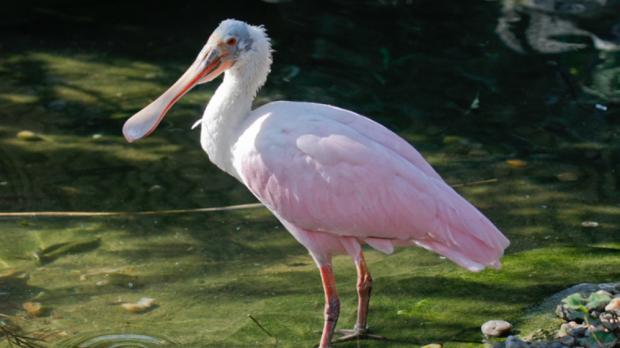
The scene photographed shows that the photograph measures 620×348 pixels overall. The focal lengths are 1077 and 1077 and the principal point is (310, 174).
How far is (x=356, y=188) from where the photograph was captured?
4332 mm

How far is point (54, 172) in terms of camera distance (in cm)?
649

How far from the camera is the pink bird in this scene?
4.25m

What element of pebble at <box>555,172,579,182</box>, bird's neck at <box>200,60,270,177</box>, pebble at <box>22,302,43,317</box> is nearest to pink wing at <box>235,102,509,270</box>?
bird's neck at <box>200,60,270,177</box>

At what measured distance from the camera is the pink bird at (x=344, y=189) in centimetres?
425

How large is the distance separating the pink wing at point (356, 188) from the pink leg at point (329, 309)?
0.21 meters

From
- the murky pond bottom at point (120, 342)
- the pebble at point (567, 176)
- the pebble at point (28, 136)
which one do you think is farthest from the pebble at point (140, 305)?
the pebble at point (567, 176)

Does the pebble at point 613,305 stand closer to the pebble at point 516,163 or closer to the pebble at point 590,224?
the pebble at point 590,224

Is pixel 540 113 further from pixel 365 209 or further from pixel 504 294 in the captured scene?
pixel 365 209

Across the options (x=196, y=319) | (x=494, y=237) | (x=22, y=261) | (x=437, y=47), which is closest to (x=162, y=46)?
(x=437, y=47)

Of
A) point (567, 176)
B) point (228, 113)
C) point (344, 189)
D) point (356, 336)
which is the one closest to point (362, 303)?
point (356, 336)

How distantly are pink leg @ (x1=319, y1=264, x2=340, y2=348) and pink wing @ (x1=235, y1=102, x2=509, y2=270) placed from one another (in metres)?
A: 0.21

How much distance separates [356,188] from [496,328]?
799mm

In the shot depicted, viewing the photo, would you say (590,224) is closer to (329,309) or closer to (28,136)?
(329,309)

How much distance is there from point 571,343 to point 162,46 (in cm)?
526
